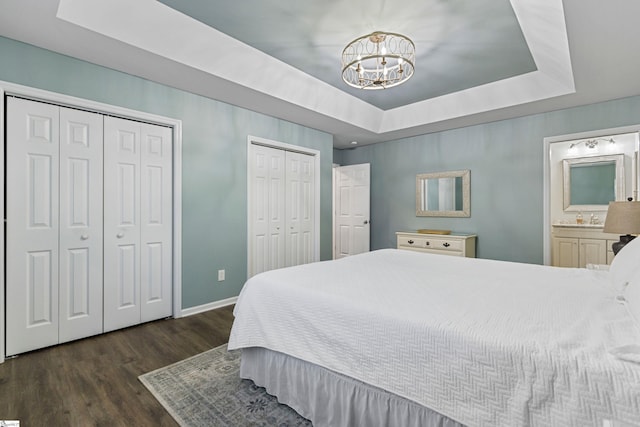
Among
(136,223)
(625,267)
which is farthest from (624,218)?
(136,223)

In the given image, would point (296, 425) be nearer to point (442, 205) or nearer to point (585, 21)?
point (585, 21)

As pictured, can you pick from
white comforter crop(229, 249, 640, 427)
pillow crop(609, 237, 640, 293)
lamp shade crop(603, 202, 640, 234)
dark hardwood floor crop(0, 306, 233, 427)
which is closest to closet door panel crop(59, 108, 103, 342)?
dark hardwood floor crop(0, 306, 233, 427)

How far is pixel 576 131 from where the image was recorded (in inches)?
141

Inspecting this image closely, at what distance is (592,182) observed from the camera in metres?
4.15

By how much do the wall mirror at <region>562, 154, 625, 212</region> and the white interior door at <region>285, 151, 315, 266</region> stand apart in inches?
142

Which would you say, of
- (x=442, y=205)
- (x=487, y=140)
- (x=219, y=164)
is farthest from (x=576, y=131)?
(x=219, y=164)

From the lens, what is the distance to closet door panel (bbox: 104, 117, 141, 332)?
272 cm

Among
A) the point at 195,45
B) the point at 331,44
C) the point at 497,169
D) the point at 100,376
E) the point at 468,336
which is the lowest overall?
the point at 100,376

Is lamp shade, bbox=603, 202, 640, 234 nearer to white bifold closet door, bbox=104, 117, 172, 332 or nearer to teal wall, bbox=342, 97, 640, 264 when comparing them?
teal wall, bbox=342, 97, 640, 264

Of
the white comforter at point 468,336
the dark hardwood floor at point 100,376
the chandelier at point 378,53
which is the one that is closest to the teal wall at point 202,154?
the dark hardwood floor at point 100,376

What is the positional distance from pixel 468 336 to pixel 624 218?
216 centimetres

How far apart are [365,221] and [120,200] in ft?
12.0

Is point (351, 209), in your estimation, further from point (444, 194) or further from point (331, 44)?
point (331, 44)

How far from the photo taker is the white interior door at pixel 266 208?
3865 millimetres
